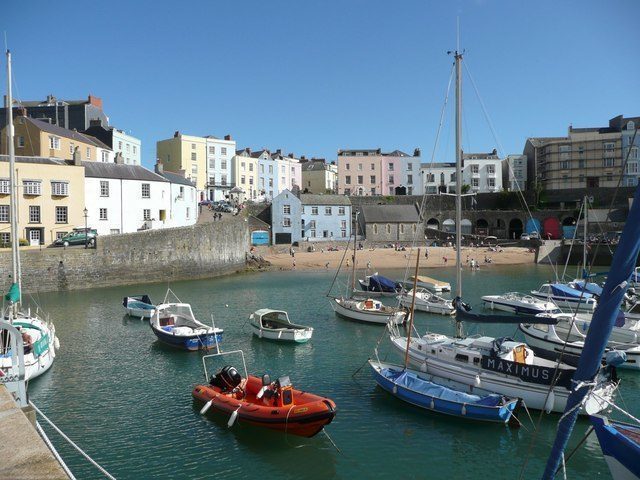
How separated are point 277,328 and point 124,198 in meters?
33.4

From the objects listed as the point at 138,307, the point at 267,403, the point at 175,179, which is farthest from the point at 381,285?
the point at 175,179

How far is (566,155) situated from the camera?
94.4 m

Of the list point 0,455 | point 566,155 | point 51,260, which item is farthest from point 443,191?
point 0,455

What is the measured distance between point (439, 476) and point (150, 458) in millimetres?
7931

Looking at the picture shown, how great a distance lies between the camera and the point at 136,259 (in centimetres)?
5075

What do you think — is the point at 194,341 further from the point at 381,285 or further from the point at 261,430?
the point at 381,285

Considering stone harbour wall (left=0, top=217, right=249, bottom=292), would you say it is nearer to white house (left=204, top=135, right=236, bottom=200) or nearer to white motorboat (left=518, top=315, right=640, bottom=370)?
white house (left=204, top=135, right=236, bottom=200)

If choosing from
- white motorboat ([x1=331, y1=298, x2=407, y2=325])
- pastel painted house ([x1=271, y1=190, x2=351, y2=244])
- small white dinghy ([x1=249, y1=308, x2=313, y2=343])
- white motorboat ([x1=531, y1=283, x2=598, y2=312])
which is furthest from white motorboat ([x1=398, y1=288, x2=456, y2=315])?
pastel painted house ([x1=271, y1=190, x2=351, y2=244])

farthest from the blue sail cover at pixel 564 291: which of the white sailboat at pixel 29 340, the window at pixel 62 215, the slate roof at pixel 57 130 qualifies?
the slate roof at pixel 57 130

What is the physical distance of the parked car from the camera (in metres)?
48.4

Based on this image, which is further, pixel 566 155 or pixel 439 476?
pixel 566 155

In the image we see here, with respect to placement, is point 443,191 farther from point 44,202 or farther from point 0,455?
point 0,455

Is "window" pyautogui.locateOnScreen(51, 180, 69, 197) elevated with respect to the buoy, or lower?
elevated

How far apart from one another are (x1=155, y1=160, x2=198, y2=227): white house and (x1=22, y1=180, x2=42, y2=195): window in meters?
14.3
